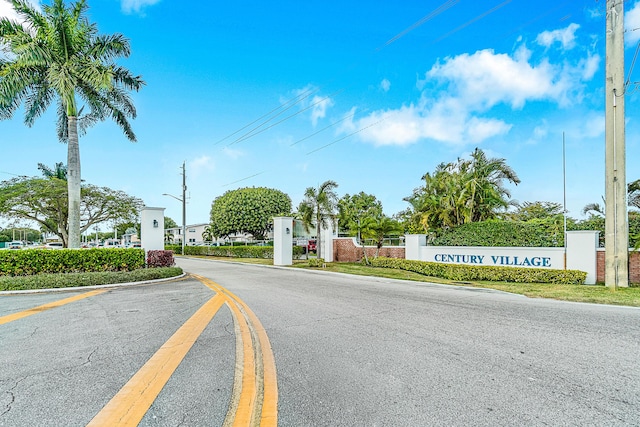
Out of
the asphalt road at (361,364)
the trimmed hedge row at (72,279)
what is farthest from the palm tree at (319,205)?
the asphalt road at (361,364)

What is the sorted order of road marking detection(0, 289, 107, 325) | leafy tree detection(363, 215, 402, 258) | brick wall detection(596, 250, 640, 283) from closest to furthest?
road marking detection(0, 289, 107, 325)
brick wall detection(596, 250, 640, 283)
leafy tree detection(363, 215, 402, 258)

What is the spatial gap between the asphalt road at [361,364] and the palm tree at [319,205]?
53.7 feet

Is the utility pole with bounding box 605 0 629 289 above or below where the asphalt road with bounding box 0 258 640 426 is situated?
above

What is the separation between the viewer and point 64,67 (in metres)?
14.8

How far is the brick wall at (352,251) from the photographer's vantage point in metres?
23.5

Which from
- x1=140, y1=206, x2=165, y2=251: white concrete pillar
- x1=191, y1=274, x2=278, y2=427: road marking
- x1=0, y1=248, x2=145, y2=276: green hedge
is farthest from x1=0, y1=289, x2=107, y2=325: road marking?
x1=140, y1=206, x2=165, y2=251: white concrete pillar

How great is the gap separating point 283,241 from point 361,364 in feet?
67.1

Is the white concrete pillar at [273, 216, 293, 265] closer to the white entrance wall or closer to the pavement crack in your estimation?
the white entrance wall

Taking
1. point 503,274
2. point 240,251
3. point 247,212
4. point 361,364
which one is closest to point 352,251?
point 503,274

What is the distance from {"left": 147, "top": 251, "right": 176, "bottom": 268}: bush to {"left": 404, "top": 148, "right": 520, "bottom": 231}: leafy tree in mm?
13802

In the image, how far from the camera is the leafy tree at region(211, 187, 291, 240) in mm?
46344

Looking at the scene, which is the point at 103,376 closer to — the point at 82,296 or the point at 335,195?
the point at 82,296

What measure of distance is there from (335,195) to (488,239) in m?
10.2

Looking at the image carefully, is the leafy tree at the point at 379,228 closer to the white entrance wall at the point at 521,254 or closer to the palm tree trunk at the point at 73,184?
the white entrance wall at the point at 521,254
